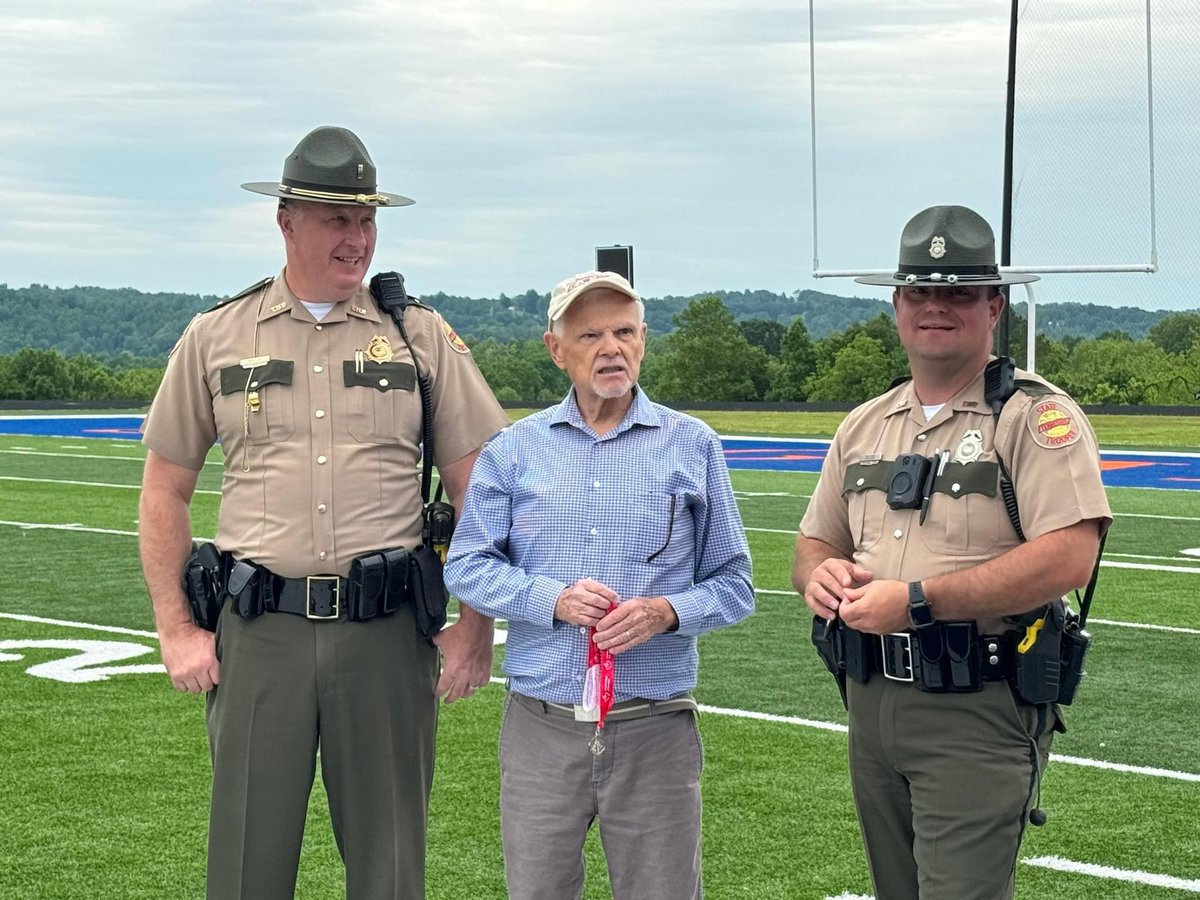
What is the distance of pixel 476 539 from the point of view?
3.85 metres

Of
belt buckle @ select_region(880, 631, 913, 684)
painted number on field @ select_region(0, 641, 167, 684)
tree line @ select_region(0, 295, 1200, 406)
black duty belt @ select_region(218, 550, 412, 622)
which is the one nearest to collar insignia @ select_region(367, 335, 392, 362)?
black duty belt @ select_region(218, 550, 412, 622)

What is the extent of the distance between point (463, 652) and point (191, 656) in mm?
660

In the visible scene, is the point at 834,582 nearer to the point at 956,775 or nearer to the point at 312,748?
the point at 956,775

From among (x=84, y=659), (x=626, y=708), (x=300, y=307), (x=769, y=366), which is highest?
(x=769, y=366)

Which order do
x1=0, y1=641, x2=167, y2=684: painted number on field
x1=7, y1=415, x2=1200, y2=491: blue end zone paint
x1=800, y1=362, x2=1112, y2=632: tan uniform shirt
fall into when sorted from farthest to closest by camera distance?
x1=7, y1=415, x2=1200, y2=491: blue end zone paint < x1=0, y1=641, x2=167, y2=684: painted number on field < x1=800, y1=362, x2=1112, y2=632: tan uniform shirt

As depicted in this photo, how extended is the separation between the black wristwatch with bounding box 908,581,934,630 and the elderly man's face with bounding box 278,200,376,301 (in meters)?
1.54

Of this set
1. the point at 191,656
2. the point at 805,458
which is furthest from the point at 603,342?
the point at 805,458

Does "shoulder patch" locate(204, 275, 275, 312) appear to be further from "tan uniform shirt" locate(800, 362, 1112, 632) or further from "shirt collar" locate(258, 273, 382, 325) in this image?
"tan uniform shirt" locate(800, 362, 1112, 632)

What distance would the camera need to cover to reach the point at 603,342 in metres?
3.77

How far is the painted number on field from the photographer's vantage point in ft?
29.1

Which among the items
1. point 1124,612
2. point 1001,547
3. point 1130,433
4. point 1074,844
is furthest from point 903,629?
point 1130,433

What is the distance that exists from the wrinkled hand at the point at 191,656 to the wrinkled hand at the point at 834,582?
4.87 feet

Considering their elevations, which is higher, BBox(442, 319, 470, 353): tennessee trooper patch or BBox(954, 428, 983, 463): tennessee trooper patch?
BBox(442, 319, 470, 353): tennessee trooper patch

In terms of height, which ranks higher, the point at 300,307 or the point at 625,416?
the point at 300,307
